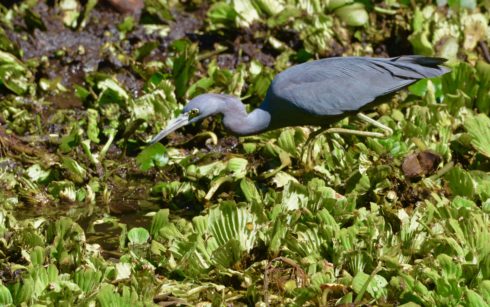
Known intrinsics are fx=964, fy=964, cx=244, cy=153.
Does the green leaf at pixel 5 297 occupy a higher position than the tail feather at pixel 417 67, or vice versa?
the tail feather at pixel 417 67

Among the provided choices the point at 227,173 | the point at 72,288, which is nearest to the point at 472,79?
the point at 227,173

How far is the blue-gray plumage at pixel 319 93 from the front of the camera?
5.57 m

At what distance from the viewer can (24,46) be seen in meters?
7.35

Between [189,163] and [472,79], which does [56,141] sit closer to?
[189,163]

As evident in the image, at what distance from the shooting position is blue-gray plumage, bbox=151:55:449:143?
219 inches

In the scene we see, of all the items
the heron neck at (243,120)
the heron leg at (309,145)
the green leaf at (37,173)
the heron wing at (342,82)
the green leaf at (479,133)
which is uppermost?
the heron wing at (342,82)

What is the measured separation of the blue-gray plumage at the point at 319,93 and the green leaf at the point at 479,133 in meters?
0.36

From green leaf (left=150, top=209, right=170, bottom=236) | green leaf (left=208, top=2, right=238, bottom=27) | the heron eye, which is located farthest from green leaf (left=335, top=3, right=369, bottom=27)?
green leaf (left=150, top=209, right=170, bottom=236)

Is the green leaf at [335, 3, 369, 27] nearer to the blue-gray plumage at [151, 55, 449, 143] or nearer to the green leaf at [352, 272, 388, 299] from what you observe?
the blue-gray plumage at [151, 55, 449, 143]

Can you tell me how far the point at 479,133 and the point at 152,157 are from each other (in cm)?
201

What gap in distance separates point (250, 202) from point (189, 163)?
0.96 metres

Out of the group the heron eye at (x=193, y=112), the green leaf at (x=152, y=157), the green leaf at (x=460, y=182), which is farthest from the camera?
the green leaf at (x=152, y=157)

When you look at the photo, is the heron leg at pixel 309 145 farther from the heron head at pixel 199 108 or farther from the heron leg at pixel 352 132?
the heron head at pixel 199 108

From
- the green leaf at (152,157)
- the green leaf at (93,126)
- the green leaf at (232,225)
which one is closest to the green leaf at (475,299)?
the green leaf at (232,225)
